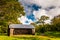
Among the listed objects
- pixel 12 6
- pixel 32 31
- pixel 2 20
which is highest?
pixel 12 6

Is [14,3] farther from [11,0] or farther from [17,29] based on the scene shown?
[17,29]

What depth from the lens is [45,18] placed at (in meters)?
110

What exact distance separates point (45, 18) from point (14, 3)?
5029 centimetres

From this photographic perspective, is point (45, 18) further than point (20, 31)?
Yes

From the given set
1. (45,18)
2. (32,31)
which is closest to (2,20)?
(32,31)

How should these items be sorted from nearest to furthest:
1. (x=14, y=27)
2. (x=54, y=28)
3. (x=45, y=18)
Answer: (x=14, y=27) → (x=54, y=28) → (x=45, y=18)

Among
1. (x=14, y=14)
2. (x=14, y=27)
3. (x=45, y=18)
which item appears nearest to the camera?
(x=14, y=14)

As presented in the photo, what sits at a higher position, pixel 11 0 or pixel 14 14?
pixel 11 0

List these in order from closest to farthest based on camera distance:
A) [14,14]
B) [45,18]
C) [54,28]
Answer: [14,14] < [54,28] < [45,18]

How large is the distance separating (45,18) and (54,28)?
1738 cm

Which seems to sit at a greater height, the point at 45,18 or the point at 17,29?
the point at 45,18

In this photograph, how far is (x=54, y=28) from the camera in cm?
9375

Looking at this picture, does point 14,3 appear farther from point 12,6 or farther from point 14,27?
point 14,27

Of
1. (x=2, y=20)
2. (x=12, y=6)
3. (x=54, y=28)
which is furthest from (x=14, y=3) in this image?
(x=54, y=28)
